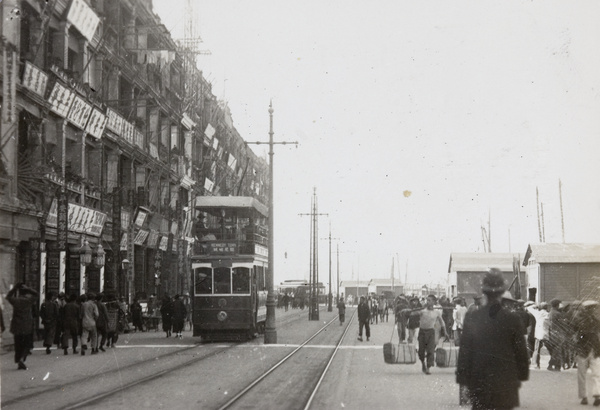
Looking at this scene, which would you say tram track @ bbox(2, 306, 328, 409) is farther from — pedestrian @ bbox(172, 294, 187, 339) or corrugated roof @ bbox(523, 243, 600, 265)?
corrugated roof @ bbox(523, 243, 600, 265)

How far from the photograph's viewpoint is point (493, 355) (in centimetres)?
654

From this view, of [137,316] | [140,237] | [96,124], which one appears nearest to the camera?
[96,124]

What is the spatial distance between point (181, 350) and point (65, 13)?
12928 millimetres

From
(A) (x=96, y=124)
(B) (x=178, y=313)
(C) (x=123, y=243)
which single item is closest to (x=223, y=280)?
(B) (x=178, y=313)

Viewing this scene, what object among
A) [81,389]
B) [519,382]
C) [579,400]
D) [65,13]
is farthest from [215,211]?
[519,382]

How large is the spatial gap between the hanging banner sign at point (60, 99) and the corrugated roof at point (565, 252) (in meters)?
18.7

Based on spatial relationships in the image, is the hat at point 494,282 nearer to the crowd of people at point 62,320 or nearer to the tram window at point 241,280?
the crowd of people at point 62,320

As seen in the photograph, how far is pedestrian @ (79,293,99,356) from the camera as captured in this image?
2185 cm

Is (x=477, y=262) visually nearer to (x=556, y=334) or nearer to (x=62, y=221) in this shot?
(x=62, y=221)

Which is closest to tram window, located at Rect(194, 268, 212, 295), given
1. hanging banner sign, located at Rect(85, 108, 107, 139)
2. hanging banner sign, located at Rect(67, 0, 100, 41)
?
hanging banner sign, located at Rect(85, 108, 107, 139)

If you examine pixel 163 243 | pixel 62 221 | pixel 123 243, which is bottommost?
pixel 123 243

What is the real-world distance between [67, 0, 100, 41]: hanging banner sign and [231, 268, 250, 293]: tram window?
10.4m

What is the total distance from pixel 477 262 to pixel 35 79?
25335mm

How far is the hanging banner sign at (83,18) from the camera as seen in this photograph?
3023 cm
